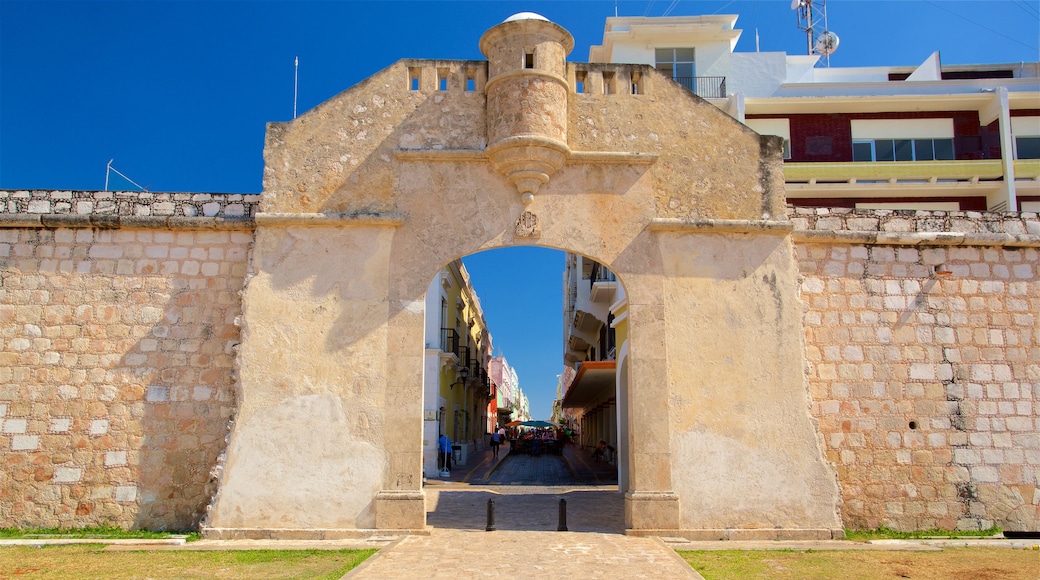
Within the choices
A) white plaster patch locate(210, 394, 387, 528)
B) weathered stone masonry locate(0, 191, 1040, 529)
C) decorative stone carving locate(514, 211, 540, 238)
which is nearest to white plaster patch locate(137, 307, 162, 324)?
weathered stone masonry locate(0, 191, 1040, 529)

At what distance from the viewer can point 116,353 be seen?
10.4 metres

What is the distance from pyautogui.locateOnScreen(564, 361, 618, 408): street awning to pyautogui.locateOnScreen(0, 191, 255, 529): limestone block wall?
29.0 ft

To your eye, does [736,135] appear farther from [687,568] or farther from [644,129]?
[687,568]

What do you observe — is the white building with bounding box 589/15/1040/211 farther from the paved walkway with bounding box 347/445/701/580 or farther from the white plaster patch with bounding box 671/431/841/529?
the white plaster patch with bounding box 671/431/841/529

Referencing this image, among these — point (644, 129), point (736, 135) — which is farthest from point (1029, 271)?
point (644, 129)

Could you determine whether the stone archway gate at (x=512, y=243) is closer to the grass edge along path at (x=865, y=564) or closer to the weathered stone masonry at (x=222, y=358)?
the weathered stone masonry at (x=222, y=358)

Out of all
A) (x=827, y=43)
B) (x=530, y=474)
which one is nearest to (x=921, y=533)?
(x=530, y=474)

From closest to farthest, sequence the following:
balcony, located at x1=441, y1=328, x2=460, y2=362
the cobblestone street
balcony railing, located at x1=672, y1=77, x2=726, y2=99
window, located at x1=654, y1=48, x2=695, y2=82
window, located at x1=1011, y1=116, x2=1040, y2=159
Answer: the cobblestone street → window, located at x1=1011, y1=116, x2=1040, y2=159 → balcony railing, located at x1=672, y1=77, x2=726, y2=99 → window, located at x1=654, y1=48, x2=695, y2=82 → balcony, located at x1=441, y1=328, x2=460, y2=362

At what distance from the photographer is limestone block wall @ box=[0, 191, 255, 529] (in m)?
10.1

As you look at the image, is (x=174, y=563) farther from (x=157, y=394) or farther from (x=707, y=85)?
(x=707, y=85)

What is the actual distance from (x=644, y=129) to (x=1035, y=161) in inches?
724

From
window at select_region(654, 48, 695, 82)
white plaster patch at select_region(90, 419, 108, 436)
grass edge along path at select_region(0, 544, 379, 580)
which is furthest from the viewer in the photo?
window at select_region(654, 48, 695, 82)

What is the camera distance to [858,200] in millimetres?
23172

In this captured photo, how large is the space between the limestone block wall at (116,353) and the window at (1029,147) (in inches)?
915
